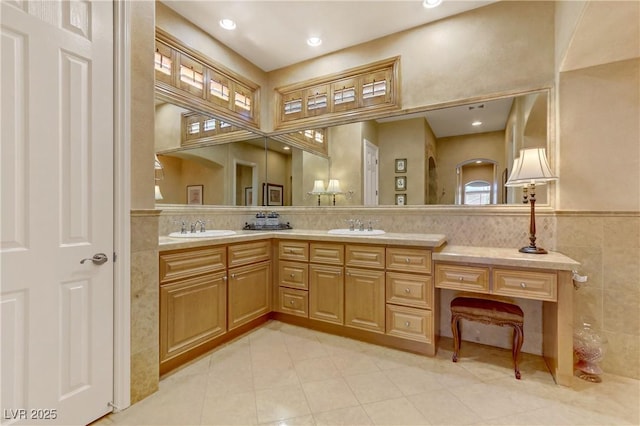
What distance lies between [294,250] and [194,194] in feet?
3.71

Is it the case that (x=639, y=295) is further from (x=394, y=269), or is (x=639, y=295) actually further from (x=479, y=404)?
(x=394, y=269)

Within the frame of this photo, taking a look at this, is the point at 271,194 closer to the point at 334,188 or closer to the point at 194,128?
the point at 334,188

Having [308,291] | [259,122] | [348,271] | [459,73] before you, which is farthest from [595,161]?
[259,122]

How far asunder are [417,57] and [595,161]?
5.65ft

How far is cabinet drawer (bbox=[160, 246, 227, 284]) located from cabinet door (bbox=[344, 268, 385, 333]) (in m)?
1.12

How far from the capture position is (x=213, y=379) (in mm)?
1963

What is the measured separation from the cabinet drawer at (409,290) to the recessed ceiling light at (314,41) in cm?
250

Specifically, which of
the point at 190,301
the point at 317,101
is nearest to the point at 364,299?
the point at 190,301

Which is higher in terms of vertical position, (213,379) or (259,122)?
(259,122)

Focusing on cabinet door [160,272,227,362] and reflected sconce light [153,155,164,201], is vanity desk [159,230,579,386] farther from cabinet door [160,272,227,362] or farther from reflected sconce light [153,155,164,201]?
reflected sconce light [153,155,164,201]

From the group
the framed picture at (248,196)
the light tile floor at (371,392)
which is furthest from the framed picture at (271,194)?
the light tile floor at (371,392)

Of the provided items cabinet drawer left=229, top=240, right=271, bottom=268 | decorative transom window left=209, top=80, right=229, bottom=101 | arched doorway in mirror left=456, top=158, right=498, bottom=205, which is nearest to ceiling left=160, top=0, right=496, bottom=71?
decorative transom window left=209, top=80, right=229, bottom=101

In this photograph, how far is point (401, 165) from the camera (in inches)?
113

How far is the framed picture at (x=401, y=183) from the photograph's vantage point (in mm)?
2871
